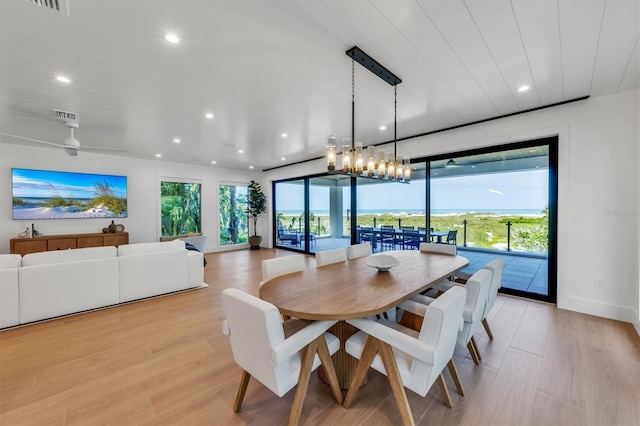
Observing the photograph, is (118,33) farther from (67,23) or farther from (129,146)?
(129,146)

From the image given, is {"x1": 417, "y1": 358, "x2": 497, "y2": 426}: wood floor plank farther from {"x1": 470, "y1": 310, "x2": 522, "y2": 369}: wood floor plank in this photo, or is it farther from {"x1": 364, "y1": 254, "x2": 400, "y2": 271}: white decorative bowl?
{"x1": 364, "y1": 254, "x2": 400, "y2": 271}: white decorative bowl

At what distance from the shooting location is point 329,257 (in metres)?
3.02

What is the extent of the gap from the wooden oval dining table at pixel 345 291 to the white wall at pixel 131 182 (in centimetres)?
620

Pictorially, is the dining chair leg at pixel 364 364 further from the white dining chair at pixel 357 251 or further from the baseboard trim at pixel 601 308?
the baseboard trim at pixel 601 308

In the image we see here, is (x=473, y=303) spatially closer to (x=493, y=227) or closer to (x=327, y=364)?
(x=327, y=364)

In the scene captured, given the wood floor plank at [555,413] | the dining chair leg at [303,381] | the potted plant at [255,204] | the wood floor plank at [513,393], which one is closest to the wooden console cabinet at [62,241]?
the potted plant at [255,204]

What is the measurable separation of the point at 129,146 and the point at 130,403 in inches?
209

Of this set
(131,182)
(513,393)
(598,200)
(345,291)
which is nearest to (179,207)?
(131,182)

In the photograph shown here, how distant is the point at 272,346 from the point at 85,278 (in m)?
3.42

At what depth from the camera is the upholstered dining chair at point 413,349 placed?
1361 mm

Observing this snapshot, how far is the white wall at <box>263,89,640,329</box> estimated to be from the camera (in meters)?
2.96

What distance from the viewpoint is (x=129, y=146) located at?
17.9ft

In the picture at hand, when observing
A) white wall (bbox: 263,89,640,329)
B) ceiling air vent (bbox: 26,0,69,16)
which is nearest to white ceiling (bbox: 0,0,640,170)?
ceiling air vent (bbox: 26,0,69,16)

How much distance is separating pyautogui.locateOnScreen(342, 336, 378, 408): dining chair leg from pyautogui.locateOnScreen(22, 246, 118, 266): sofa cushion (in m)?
3.64
